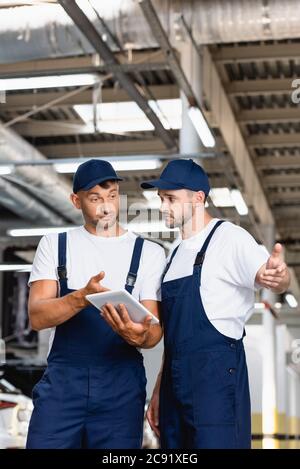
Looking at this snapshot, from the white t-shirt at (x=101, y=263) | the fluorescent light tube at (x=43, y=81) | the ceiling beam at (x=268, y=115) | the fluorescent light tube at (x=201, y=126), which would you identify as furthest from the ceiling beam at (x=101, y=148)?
the white t-shirt at (x=101, y=263)

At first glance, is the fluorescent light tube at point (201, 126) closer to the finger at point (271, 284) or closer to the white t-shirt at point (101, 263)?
the white t-shirt at point (101, 263)

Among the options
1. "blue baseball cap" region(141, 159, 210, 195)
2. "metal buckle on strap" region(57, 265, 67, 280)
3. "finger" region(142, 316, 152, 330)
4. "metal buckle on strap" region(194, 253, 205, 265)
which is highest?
"blue baseball cap" region(141, 159, 210, 195)

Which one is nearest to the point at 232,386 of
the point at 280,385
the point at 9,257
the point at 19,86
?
the point at 19,86

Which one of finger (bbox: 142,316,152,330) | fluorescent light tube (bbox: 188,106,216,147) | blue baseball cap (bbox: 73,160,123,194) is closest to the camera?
finger (bbox: 142,316,152,330)

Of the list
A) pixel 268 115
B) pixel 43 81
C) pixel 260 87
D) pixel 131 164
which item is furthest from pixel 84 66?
pixel 268 115

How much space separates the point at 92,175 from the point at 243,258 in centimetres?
53

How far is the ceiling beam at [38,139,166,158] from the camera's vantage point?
13.7 metres

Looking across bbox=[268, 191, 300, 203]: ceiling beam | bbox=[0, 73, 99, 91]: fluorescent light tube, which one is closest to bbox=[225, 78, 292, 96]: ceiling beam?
bbox=[0, 73, 99, 91]: fluorescent light tube

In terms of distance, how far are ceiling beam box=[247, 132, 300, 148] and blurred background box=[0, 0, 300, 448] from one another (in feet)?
0.07

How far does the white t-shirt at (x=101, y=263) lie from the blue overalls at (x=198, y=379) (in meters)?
0.07

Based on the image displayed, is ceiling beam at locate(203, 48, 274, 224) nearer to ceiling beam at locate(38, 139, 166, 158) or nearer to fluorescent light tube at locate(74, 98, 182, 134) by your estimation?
fluorescent light tube at locate(74, 98, 182, 134)

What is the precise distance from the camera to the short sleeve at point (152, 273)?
276cm

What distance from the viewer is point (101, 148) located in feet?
45.6
